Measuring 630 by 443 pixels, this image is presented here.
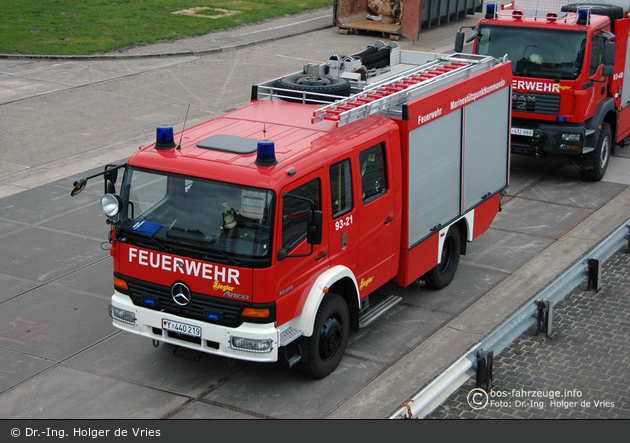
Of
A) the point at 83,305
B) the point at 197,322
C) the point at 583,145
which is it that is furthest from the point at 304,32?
the point at 197,322

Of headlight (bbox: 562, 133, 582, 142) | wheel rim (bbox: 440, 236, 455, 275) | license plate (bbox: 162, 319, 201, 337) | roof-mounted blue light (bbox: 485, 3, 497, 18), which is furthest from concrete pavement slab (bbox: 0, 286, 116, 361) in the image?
roof-mounted blue light (bbox: 485, 3, 497, 18)

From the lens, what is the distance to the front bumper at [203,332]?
663 cm

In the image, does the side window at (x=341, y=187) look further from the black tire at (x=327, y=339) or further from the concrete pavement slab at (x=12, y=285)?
the concrete pavement slab at (x=12, y=285)

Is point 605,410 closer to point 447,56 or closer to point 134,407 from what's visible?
point 134,407

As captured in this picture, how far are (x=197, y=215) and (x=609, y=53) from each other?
8.72m

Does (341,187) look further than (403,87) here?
No

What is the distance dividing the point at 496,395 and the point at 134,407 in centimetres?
337

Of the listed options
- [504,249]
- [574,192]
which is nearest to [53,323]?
[504,249]

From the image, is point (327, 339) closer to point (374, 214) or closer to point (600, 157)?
point (374, 214)

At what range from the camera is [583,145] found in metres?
12.7

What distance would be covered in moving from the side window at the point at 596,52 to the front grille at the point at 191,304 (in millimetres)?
8594

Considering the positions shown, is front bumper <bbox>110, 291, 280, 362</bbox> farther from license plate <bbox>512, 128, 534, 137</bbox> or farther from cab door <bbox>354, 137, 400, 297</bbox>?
license plate <bbox>512, 128, 534, 137</bbox>

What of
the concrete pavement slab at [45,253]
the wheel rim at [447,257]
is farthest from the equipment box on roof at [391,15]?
the concrete pavement slab at [45,253]

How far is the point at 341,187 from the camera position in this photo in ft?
24.0
